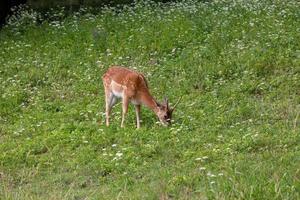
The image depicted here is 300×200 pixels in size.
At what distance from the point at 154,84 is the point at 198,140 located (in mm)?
4024

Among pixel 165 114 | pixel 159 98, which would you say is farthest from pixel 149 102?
pixel 159 98

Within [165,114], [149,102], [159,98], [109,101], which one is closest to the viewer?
[165,114]

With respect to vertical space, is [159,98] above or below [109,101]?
below

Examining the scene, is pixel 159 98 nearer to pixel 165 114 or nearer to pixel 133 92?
pixel 133 92

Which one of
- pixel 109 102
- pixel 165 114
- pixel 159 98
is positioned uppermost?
pixel 165 114

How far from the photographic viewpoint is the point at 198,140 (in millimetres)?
10469

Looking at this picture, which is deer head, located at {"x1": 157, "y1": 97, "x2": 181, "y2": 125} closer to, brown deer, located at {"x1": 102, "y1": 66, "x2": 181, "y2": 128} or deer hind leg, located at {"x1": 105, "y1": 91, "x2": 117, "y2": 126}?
brown deer, located at {"x1": 102, "y1": 66, "x2": 181, "y2": 128}

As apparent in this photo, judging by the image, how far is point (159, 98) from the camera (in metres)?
13.6

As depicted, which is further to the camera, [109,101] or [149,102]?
[109,101]

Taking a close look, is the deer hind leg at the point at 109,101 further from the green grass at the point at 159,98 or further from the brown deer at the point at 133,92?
the green grass at the point at 159,98

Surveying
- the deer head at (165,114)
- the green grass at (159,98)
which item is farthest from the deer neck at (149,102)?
the green grass at (159,98)

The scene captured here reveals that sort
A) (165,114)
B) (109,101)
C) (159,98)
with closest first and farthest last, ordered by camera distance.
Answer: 1. (165,114)
2. (109,101)
3. (159,98)

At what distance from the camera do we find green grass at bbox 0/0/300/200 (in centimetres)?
857

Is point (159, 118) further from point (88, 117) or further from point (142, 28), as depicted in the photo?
point (142, 28)
